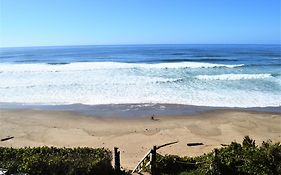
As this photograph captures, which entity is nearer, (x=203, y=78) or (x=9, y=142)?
(x=9, y=142)

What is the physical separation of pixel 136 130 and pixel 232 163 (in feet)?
25.8

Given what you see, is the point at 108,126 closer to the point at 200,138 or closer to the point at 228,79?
the point at 200,138

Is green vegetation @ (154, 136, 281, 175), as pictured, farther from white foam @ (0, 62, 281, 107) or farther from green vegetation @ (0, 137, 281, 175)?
white foam @ (0, 62, 281, 107)

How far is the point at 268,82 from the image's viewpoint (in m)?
33.7

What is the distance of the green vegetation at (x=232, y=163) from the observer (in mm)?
10797

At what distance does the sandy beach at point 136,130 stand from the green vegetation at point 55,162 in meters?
2.80

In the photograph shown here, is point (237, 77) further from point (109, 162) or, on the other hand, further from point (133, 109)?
point (109, 162)

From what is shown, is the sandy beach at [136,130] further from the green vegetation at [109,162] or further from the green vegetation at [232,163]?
the green vegetation at [109,162]

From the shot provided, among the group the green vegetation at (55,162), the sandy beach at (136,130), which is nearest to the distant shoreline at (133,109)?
the sandy beach at (136,130)

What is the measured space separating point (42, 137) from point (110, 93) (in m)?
11.0

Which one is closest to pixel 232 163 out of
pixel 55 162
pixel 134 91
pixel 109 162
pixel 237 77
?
pixel 109 162

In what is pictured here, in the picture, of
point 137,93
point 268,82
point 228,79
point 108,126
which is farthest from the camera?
point 228,79

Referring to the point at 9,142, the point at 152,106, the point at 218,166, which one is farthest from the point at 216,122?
the point at 9,142

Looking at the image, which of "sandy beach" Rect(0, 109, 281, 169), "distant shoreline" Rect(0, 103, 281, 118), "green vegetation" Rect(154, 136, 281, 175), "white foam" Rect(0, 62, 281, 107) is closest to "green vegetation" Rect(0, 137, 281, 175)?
"green vegetation" Rect(154, 136, 281, 175)
